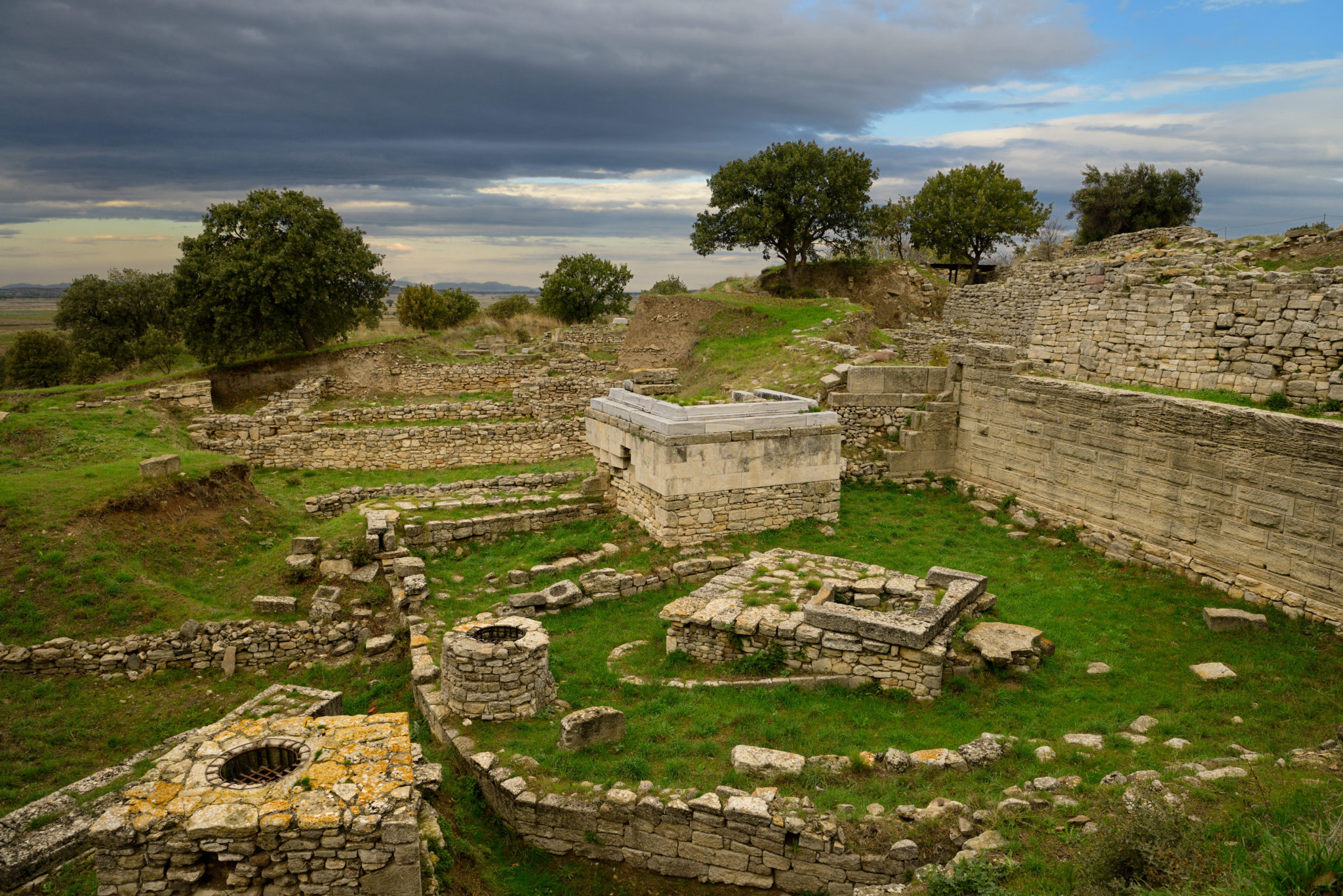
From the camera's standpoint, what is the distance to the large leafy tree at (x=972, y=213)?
31.1 m

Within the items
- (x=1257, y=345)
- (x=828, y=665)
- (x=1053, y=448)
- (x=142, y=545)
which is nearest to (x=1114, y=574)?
(x=1053, y=448)

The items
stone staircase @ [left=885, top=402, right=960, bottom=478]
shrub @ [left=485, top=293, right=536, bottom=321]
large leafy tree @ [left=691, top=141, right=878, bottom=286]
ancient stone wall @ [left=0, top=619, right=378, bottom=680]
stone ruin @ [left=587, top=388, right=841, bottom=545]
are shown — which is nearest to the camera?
ancient stone wall @ [left=0, top=619, right=378, bottom=680]

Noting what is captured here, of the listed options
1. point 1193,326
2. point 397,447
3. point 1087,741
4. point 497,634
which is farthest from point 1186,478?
point 397,447

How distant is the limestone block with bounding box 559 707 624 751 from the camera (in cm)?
707

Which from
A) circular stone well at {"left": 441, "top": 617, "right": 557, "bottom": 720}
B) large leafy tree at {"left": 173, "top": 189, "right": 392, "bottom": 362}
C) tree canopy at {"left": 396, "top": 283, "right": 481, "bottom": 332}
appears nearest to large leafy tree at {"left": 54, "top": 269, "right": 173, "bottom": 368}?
tree canopy at {"left": 396, "top": 283, "right": 481, "bottom": 332}

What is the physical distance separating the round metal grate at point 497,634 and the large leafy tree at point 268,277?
64.6 feet

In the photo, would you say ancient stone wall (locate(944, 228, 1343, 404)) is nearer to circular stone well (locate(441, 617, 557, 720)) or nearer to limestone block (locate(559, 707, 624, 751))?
limestone block (locate(559, 707, 624, 751))

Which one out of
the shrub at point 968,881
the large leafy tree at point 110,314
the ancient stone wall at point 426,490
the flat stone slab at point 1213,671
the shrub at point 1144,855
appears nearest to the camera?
the shrub at point 1144,855

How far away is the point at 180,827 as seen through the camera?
505 centimetres

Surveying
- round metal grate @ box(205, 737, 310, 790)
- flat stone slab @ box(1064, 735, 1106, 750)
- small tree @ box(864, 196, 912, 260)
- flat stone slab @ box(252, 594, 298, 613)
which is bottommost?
flat stone slab @ box(252, 594, 298, 613)

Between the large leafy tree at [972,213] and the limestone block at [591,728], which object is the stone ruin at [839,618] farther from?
the large leafy tree at [972,213]

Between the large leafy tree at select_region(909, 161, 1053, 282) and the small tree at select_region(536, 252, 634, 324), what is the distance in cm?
1617

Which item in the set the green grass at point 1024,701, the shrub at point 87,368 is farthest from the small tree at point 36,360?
the green grass at point 1024,701

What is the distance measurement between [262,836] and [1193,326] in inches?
594
